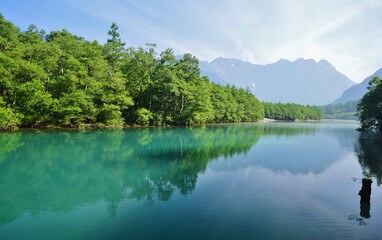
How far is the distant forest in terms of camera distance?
35531mm

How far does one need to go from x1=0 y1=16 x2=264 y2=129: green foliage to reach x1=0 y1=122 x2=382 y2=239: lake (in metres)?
16.0

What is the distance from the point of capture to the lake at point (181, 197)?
814 cm

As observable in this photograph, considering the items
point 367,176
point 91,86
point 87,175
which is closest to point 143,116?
point 91,86

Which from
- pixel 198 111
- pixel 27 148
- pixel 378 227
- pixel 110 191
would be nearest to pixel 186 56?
pixel 198 111

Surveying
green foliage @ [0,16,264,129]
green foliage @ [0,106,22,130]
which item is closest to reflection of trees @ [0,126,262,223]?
green foliage @ [0,106,22,130]

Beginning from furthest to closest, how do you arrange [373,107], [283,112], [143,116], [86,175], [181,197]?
[283,112], [143,116], [373,107], [86,175], [181,197]

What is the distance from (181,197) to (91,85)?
1449 inches

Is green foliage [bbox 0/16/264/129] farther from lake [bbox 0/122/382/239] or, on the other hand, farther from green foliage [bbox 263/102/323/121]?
green foliage [bbox 263/102/323/121]

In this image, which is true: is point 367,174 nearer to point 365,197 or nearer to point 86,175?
point 365,197

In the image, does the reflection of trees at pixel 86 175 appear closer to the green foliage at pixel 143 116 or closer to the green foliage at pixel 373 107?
the green foliage at pixel 143 116

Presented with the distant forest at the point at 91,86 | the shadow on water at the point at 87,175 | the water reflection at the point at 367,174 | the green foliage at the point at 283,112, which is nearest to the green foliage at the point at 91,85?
the distant forest at the point at 91,86

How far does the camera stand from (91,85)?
145 feet

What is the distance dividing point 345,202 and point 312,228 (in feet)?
12.6

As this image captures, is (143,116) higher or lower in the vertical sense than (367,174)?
higher
